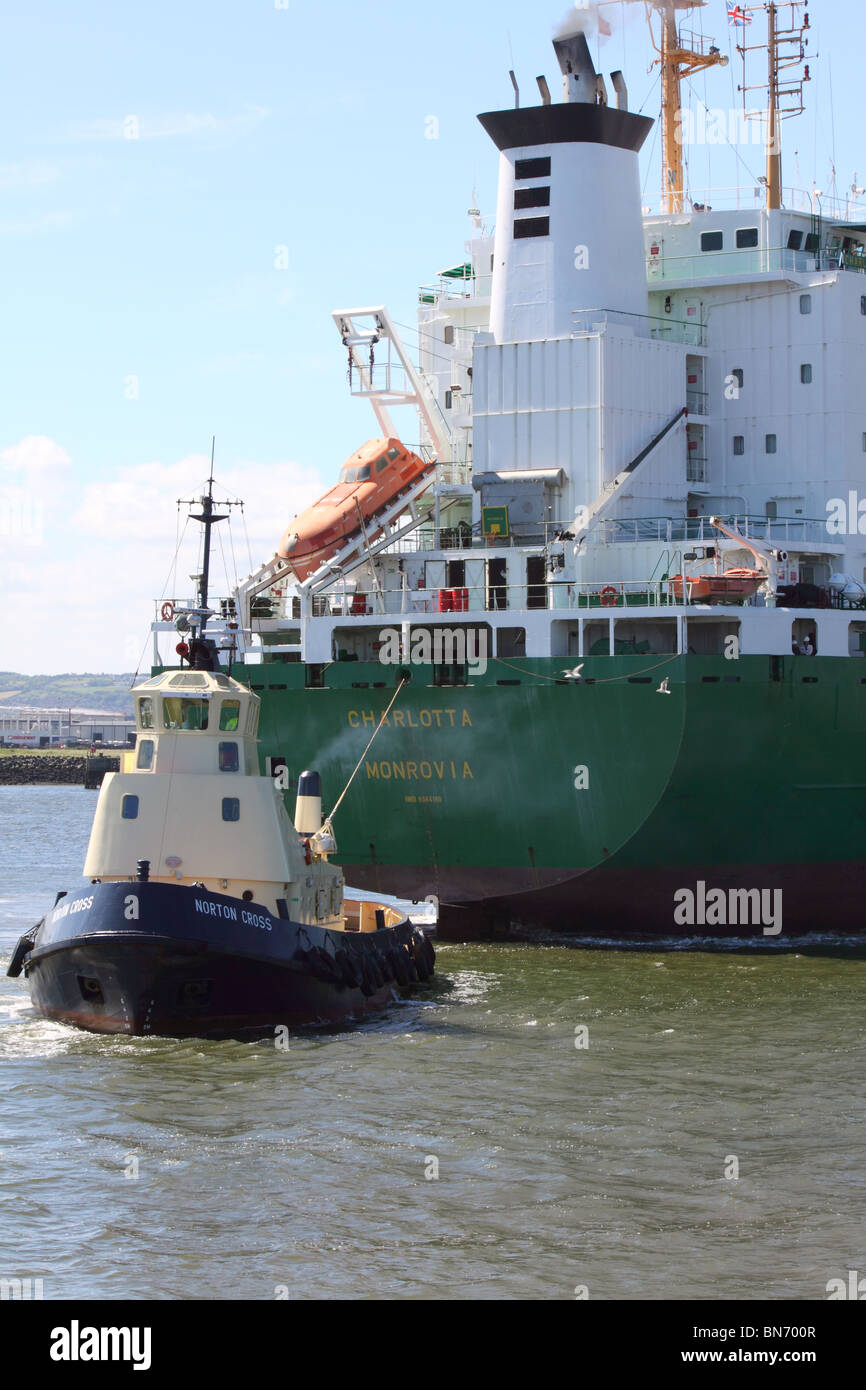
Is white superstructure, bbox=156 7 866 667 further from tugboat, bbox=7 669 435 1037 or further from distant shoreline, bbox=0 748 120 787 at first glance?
distant shoreline, bbox=0 748 120 787

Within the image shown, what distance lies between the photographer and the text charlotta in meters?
29.2

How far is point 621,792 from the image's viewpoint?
28172mm

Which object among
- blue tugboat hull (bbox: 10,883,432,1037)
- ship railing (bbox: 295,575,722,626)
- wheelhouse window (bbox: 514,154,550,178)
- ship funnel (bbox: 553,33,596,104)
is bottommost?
blue tugboat hull (bbox: 10,883,432,1037)

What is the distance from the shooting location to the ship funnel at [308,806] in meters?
25.8

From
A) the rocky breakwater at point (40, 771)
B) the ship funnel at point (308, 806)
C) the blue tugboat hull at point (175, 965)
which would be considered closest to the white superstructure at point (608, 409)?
the ship funnel at point (308, 806)

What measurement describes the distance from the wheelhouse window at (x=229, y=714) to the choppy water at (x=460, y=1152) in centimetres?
414

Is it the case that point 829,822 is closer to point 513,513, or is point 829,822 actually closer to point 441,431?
point 513,513

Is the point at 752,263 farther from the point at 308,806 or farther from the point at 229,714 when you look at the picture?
the point at 229,714

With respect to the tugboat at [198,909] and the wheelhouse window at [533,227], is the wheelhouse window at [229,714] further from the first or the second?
the wheelhouse window at [533,227]

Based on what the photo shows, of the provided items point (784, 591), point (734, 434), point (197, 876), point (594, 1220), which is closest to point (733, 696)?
point (784, 591)

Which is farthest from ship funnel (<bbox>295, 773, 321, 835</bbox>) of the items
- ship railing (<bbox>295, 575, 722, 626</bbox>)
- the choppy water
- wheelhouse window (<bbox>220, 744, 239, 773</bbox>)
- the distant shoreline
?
the distant shoreline

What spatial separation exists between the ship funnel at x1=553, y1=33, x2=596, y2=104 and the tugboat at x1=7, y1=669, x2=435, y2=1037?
16.1 meters

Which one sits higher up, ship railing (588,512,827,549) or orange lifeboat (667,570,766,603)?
ship railing (588,512,827,549)

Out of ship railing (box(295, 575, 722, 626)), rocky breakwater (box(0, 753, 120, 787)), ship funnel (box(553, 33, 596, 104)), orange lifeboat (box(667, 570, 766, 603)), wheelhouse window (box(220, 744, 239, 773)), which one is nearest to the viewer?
wheelhouse window (box(220, 744, 239, 773))
